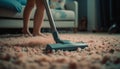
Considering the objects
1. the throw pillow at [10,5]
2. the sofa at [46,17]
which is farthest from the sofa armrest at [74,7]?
the throw pillow at [10,5]

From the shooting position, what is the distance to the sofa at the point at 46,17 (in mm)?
2874

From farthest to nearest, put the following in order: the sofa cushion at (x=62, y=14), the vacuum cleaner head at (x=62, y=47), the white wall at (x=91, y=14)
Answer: the white wall at (x=91, y=14), the sofa cushion at (x=62, y=14), the vacuum cleaner head at (x=62, y=47)

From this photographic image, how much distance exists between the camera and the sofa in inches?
113

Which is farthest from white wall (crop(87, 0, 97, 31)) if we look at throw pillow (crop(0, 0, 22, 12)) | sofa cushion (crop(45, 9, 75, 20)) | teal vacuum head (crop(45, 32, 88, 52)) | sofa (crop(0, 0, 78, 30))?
teal vacuum head (crop(45, 32, 88, 52))

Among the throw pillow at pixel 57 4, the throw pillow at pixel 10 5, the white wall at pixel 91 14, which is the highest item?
the throw pillow at pixel 10 5

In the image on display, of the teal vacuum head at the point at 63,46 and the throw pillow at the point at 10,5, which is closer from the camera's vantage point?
the teal vacuum head at the point at 63,46

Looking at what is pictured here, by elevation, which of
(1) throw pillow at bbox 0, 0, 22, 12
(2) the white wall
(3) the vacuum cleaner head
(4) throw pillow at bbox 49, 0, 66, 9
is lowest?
(2) the white wall

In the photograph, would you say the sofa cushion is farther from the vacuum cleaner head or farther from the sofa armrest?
the vacuum cleaner head

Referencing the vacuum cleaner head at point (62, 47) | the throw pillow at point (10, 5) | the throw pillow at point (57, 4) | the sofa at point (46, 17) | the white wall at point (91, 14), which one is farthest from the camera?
the white wall at point (91, 14)

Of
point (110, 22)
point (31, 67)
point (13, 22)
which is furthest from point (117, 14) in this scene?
point (31, 67)

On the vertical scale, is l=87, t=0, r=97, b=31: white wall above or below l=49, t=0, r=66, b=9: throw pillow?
below

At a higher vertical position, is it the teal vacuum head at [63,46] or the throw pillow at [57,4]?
the throw pillow at [57,4]

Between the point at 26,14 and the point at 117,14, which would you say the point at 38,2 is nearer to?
the point at 26,14

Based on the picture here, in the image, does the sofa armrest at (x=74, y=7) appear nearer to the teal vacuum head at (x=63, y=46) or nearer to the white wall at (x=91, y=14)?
the white wall at (x=91, y=14)
